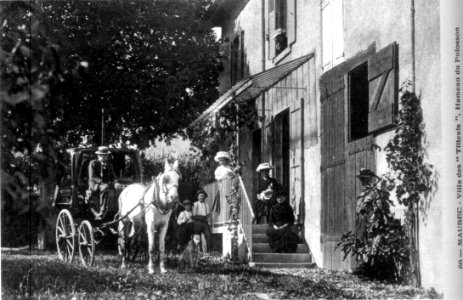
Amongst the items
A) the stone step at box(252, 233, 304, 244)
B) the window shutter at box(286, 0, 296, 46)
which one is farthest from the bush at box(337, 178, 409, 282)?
the window shutter at box(286, 0, 296, 46)

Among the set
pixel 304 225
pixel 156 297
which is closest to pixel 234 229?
pixel 304 225

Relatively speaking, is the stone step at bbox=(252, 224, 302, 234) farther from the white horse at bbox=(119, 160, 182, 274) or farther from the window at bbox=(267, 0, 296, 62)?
the window at bbox=(267, 0, 296, 62)

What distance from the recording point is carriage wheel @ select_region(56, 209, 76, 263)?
394 inches

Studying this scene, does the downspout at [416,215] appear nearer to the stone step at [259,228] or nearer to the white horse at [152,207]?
the white horse at [152,207]

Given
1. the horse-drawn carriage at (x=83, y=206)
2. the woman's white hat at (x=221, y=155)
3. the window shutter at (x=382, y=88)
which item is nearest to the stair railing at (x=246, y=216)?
the woman's white hat at (x=221, y=155)

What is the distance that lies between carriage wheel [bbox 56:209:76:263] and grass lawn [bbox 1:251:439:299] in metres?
0.37

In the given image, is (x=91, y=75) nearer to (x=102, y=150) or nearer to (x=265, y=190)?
(x=102, y=150)

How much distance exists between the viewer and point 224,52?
14188 millimetres

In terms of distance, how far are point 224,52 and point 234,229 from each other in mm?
4249

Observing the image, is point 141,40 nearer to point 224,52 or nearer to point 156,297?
point 156,297

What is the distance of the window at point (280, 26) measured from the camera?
1195cm

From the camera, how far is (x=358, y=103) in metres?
9.46

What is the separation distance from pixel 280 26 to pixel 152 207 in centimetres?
451

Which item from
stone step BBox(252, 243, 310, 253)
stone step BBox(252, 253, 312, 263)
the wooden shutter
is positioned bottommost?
stone step BBox(252, 253, 312, 263)
